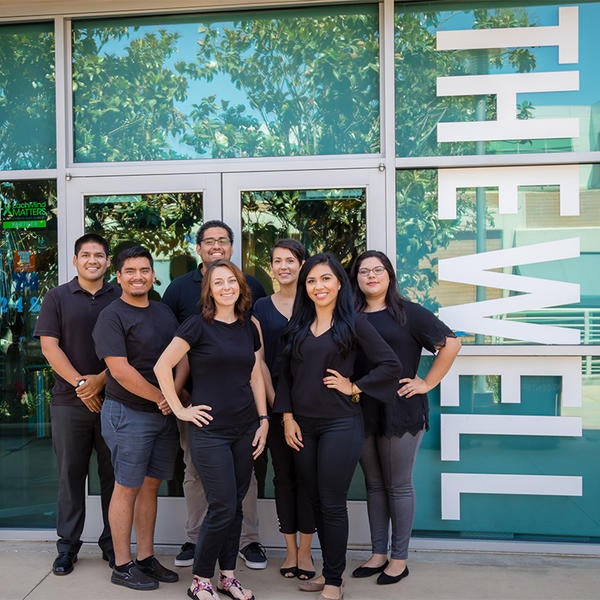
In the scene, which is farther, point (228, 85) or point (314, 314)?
point (228, 85)

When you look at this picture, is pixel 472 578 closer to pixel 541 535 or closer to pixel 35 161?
pixel 541 535

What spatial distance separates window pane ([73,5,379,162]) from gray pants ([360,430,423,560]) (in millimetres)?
1855

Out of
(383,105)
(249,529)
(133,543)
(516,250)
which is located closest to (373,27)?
(383,105)

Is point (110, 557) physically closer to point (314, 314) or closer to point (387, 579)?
point (387, 579)

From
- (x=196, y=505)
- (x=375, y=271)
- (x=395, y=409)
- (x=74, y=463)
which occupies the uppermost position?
(x=375, y=271)

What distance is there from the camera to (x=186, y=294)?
3.91 m

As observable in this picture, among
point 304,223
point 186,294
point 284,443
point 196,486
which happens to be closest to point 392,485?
point 284,443

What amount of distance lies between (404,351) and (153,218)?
1884 millimetres

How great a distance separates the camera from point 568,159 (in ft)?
13.5

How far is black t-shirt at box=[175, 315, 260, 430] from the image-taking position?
3191 mm

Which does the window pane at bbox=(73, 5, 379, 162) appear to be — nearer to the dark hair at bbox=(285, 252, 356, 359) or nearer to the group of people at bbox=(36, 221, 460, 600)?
the group of people at bbox=(36, 221, 460, 600)

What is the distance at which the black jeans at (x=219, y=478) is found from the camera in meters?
3.19

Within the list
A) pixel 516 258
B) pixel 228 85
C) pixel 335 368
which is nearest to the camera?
pixel 335 368

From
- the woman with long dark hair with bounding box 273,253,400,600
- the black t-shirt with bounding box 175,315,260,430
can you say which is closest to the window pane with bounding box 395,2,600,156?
the woman with long dark hair with bounding box 273,253,400,600
